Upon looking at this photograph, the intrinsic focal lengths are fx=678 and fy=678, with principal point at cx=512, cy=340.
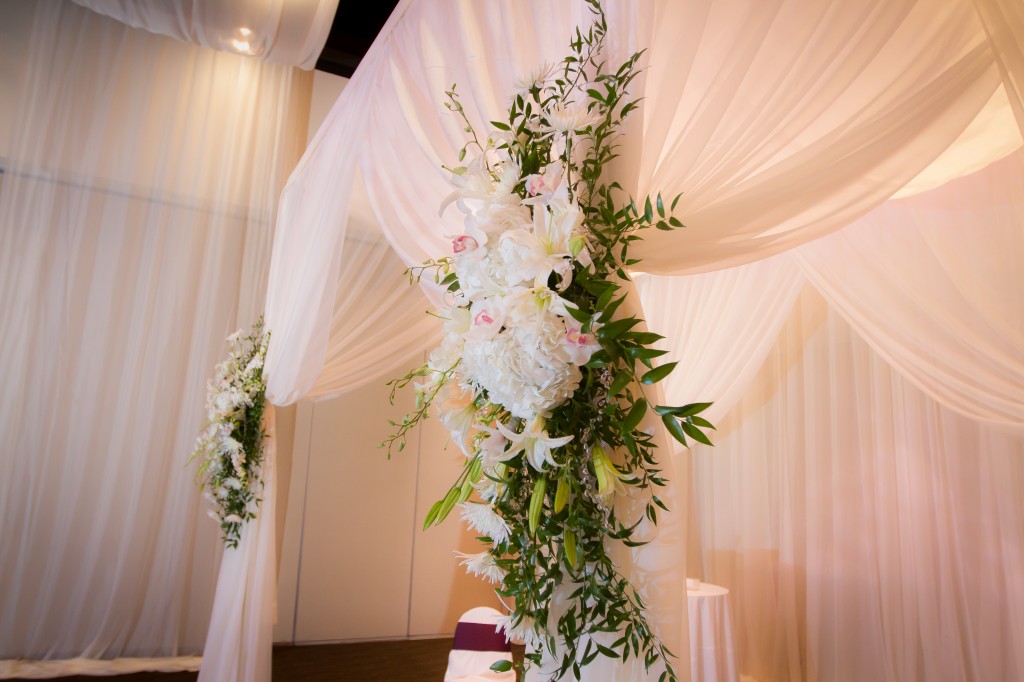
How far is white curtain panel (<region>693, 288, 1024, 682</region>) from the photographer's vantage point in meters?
3.05

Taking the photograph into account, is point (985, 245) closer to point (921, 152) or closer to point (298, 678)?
point (921, 152)

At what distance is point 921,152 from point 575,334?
43.2 inches

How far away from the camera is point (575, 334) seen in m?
1.06

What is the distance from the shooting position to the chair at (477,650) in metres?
3.26

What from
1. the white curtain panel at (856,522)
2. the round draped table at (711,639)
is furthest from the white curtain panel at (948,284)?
the round draped table at (711,639)

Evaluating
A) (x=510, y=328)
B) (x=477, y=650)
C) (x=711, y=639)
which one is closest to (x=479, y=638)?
(x=477, y=650)

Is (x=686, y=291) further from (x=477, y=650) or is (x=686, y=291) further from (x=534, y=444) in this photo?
(x=534, y=444)

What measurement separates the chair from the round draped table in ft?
3.08

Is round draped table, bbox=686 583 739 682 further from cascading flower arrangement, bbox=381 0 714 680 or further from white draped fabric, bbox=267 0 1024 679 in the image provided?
cascading flower arrangement, bbox=381 0 714 680

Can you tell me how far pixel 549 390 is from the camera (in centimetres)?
107

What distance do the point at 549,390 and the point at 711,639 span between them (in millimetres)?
2948

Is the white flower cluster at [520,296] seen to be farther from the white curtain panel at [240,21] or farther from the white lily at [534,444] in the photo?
the white curtain panel at [240,21]

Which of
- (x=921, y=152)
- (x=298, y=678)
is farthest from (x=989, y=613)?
(x=298, y=678)

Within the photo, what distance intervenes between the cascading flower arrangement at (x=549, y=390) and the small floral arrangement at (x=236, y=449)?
107 inches
